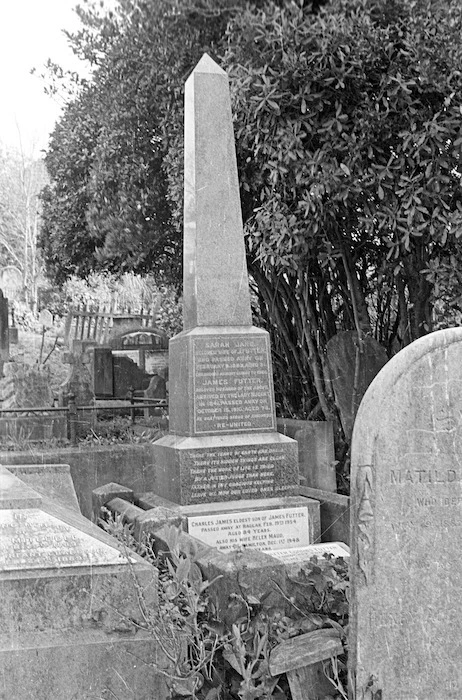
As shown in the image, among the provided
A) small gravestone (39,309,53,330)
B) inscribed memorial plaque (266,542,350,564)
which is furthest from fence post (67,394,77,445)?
small gravestone (39,309,53,330)

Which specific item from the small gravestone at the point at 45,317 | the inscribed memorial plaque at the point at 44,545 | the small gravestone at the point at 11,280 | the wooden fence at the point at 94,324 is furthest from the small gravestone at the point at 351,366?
the small gravestone at the point at 11,280

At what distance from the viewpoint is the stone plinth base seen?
21.0ft

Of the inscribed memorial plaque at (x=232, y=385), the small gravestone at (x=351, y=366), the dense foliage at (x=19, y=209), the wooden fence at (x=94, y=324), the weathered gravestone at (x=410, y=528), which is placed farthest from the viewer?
the dense foliage at (x=19, y=209)

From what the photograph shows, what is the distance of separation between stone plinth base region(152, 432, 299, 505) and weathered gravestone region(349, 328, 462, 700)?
3.25 meters

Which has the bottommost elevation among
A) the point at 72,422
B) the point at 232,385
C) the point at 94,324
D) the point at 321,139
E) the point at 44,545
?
the point at 44,545

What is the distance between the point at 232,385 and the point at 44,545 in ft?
10.7

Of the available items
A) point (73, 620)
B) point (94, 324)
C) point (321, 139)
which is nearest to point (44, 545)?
point (73, 620)

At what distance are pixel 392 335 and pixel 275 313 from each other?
4.92 feet

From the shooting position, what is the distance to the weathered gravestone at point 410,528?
319 cm

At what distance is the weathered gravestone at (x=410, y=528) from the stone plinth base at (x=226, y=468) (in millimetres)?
3248

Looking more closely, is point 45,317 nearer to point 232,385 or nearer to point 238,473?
point 232,385

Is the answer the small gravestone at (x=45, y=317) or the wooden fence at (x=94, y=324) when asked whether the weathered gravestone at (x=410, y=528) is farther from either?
the small gravestone at (x=45, y=317)

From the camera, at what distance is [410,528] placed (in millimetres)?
3250

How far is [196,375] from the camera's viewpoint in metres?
6.64
